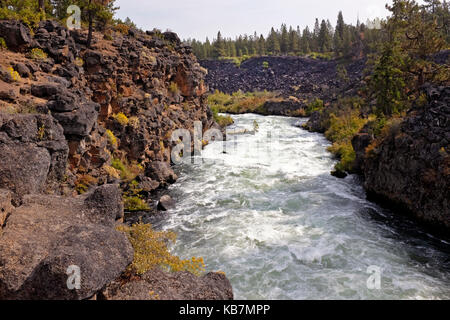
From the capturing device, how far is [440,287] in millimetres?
8859

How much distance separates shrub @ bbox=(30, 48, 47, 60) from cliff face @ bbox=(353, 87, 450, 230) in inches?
709

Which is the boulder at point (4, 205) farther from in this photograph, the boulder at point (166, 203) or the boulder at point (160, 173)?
the boulder at point (160, 173)

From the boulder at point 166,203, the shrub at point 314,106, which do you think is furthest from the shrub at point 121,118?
the shrub at point 314,106

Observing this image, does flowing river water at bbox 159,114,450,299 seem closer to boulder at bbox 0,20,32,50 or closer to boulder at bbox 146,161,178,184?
boulder at bbox 146,161,178,184

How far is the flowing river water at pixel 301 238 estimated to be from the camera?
9055mm

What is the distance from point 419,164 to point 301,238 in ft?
20.2

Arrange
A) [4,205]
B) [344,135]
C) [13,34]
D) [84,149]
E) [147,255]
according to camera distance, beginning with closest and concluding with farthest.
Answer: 1. [4,205]
2. [147,255]
3. [84,149]
4. [13,34]
5. [344,135]

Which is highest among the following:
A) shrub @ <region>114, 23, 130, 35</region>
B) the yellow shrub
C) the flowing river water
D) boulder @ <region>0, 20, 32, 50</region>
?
shrub @ <region>114, 23, 130, 35</region>

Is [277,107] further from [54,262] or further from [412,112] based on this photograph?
[54,262]

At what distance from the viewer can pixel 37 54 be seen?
49.2ft

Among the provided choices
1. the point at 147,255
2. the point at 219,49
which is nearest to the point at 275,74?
the point at 219,49

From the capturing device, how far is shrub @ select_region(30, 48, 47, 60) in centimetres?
1487

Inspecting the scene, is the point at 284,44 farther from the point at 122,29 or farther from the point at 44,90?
the point at 44,90

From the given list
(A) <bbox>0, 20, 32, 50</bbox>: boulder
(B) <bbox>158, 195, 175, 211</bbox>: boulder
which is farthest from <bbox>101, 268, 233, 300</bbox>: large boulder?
(A) <bbox>0, 20, 32, 50</bbox>: boulder
